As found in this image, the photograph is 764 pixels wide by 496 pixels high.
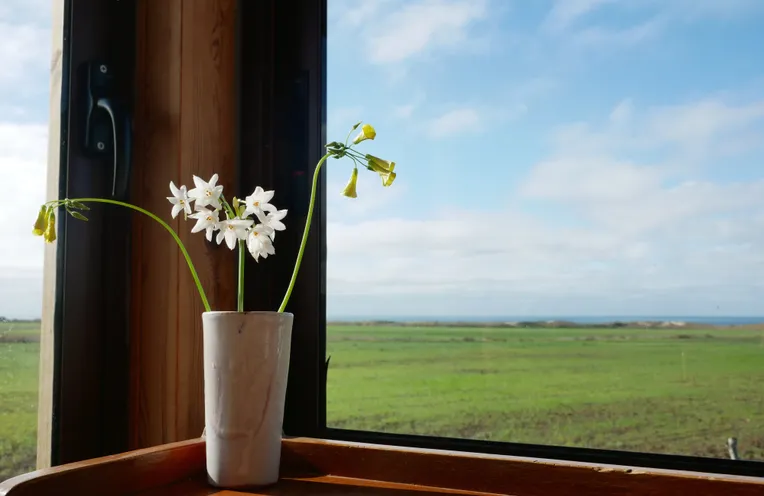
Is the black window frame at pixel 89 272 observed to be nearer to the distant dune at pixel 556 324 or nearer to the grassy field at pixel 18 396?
the grassy field at pixel 18 396

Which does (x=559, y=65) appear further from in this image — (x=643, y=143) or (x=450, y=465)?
(x=450, y=465)

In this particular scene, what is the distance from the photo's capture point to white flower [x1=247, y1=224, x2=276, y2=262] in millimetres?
1032

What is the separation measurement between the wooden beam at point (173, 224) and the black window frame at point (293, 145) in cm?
8

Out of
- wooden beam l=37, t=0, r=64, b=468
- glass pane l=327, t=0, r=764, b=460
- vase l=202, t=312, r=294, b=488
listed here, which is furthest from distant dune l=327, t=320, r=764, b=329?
wooden beam l=37, t=0, r=64, b=468

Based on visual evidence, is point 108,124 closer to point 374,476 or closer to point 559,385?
point 374,476

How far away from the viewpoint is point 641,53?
4.32 feet

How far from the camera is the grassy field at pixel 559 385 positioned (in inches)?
47.2

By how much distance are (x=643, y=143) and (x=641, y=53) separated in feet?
0.58

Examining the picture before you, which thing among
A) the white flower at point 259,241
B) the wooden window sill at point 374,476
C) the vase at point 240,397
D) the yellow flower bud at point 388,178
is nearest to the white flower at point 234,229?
the white flower at point 259,241

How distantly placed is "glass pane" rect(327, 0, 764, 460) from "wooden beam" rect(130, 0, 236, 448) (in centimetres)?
26

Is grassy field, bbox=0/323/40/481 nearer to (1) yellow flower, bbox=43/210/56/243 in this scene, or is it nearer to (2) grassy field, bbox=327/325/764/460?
(1) yellow flower, bbox=43/210/56/243

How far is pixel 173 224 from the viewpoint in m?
1.32

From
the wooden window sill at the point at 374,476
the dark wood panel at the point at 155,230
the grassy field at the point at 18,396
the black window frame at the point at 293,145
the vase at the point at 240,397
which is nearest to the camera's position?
the wooden window sill at the point at 374,476

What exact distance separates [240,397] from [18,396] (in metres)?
0.46
